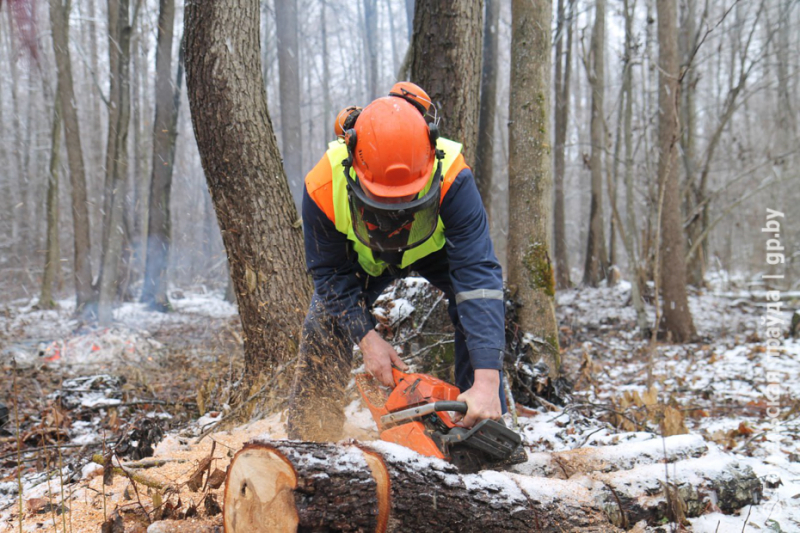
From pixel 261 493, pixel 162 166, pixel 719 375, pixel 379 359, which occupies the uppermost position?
pixel 162 166

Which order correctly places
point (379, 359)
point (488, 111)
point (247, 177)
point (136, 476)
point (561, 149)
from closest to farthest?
point (136, 476) → point (379, 359) → point (247, 177) → point (488, 111) → point (561, 149)

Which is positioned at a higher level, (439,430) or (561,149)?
(561,149)

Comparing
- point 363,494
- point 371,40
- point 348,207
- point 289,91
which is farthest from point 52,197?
point 363,494

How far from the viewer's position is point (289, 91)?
14109 mm

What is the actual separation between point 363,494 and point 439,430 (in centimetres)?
57

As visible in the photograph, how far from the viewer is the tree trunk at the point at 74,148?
10266 mm

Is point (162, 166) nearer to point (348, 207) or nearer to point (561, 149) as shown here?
point (561, 149)

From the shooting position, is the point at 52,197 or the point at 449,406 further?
the point at 52,197

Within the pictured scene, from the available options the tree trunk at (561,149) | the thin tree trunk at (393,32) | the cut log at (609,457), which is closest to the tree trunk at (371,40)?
the thin tree trunk at (393,32)

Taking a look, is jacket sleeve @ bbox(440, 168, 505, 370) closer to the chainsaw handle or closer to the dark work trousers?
the chainsaw handle

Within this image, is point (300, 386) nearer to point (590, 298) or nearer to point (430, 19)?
point (430, 19)

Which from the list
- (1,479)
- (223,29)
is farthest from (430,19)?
(1,479)

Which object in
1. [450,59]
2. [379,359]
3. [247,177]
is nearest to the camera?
[379,359]

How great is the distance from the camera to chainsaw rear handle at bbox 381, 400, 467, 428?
2.20 metres
